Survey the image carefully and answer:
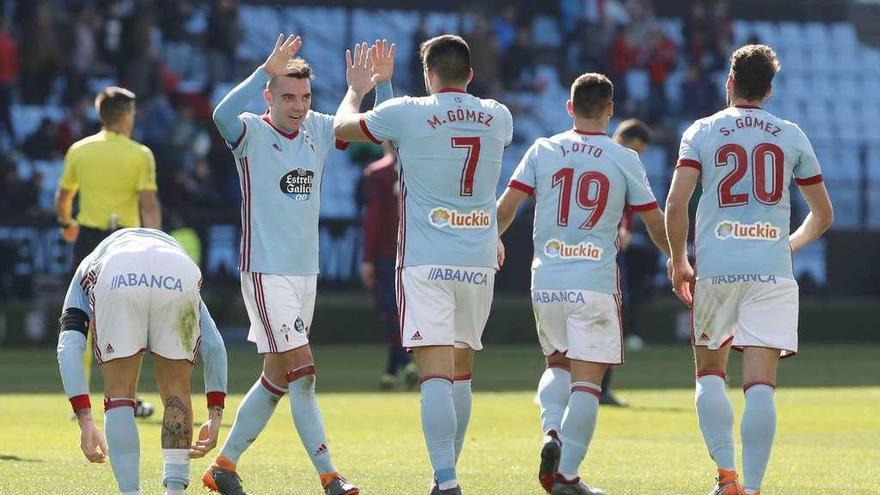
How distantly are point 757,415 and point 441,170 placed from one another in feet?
6.18

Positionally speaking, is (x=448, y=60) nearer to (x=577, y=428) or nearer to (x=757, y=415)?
(x=577, y=428)

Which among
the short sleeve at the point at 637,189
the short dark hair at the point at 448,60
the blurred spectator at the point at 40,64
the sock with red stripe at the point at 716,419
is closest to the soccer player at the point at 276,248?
the short dark hair at the point at 448,60

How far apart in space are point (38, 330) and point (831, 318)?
10.9m

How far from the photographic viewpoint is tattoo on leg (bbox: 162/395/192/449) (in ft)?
24.6

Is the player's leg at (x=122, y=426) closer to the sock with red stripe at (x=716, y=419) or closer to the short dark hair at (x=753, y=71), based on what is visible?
the sock with red stripe at (x=716, y=419)

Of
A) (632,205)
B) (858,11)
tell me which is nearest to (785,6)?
(858,11)

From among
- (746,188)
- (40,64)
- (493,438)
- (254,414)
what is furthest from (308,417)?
(40,64)

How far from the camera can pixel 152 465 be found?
32.6 ft

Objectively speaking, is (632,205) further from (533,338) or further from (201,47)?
(201,47)

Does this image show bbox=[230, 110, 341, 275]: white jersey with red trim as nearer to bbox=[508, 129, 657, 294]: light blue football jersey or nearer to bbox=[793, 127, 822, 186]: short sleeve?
bbox=[508, 129, 657, 294]: light blue football jersey

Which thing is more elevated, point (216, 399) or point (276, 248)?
point (276, 248)

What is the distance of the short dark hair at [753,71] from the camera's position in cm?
845

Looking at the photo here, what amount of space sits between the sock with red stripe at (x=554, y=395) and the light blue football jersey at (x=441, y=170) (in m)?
1.01

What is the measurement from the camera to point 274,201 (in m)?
8.59
